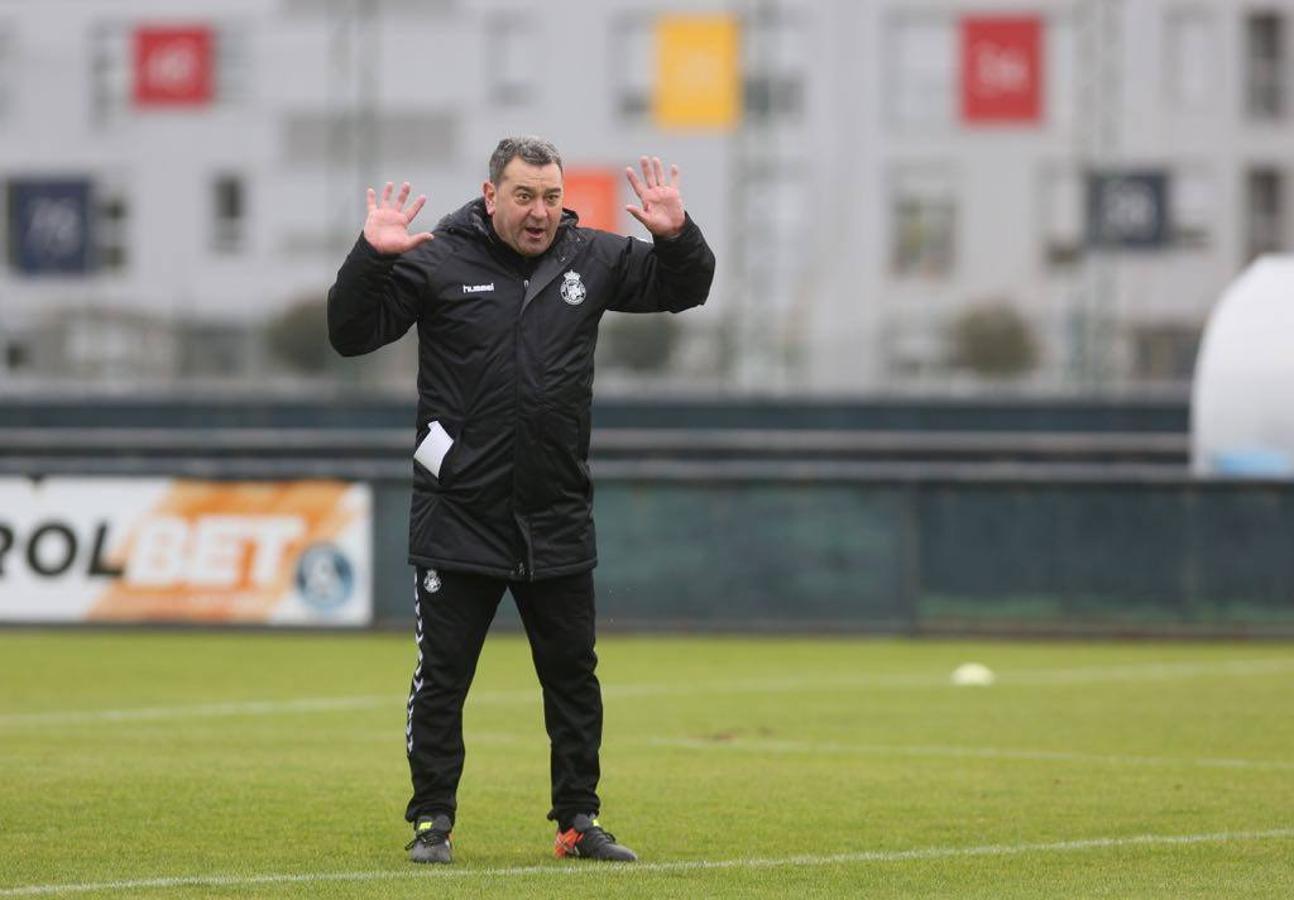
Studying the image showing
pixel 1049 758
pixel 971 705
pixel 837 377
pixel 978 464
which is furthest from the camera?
pixel 837 377

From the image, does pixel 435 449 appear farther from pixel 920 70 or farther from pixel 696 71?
Result: pixel 920 70

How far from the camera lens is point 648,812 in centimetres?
949

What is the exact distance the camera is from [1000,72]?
51062 millimetres

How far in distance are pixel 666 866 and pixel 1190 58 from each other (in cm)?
5205

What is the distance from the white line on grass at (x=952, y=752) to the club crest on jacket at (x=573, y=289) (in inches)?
167

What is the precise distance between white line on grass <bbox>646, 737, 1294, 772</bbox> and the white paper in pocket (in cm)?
426

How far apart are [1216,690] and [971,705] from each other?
5.78ft

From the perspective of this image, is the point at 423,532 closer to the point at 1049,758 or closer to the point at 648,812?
the point at 648,812

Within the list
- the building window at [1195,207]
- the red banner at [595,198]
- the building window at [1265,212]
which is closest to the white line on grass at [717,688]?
the red banner at [595,198]

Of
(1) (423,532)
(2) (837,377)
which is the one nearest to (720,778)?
(1) (423,532)

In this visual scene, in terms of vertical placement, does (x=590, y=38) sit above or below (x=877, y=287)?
above

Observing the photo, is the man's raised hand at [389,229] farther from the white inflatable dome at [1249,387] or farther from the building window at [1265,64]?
the building window at [1265,64]

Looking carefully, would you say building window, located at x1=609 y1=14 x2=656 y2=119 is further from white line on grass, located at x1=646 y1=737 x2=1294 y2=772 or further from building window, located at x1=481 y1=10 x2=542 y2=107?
white line on grass, located at x1=646 y1=737 x2=1294 y2=772

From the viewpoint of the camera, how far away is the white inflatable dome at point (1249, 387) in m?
24.8
